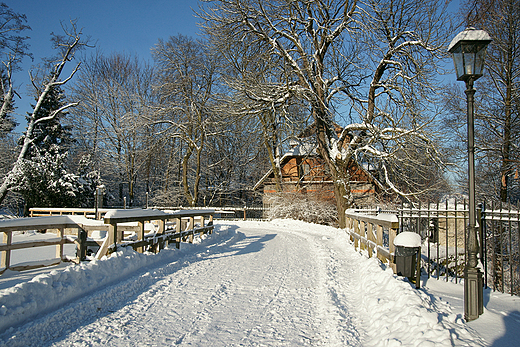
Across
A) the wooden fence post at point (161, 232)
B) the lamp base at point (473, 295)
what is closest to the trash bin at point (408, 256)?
the lamp base at point (473, 295)

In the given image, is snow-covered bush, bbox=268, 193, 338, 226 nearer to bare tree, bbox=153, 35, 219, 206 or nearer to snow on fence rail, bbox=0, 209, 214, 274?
bare tree, bbox=153, 35, 219, 206

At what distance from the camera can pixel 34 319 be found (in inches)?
154

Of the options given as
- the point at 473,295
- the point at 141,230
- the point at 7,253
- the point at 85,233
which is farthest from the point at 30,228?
the point at 473,295

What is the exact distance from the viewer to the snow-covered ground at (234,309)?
354 centimetres

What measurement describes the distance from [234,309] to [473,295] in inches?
124

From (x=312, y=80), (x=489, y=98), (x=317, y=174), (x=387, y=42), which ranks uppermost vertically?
(x=387, y=42)

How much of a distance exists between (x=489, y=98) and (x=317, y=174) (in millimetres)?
11871

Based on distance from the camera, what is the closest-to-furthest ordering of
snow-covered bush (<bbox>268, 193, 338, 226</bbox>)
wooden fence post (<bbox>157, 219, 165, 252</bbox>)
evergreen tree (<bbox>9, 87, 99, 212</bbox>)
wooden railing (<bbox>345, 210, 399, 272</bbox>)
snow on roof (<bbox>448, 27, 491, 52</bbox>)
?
snow on roof (<bbox>448, 27, 491, 52</bbox>) < wooden railing (<bbox>345, 210, 399, 272</bbox>) < wooden fence post (<bbox>157, 219, 165, 252</bbox>) < evergreen tree (<bbox>9, 87, 99, 212</bbox>) < snow-covered bush (<bbox>268, 193, 338, 226</bbox>)

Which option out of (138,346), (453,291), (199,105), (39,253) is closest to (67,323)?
(138,346)

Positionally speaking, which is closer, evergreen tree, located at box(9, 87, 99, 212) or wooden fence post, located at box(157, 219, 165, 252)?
wooden fence post, located at box(157, 219, 165, 252)

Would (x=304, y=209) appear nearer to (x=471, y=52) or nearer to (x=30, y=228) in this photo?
(x=30, y=228)

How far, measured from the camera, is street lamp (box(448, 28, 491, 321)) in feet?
14.2

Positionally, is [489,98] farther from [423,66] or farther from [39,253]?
[39,253]

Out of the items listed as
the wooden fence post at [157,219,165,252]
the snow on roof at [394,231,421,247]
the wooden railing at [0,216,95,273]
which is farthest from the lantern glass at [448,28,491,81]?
the wooden railing at [0,216,95,273]
